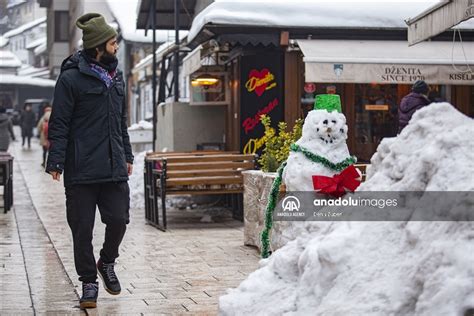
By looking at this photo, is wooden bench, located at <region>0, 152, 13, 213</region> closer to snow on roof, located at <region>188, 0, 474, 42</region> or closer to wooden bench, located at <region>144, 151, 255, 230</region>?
wooden bench, located at <region>144, 151, 255, 230</region>

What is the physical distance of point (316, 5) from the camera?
46.5 ft

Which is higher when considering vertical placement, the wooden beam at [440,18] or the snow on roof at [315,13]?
the snow on roof at [315,13]

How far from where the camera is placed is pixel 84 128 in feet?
21.9

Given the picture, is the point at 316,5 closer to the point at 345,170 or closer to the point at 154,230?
the point at 154,230

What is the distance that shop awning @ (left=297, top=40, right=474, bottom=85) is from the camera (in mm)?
13016

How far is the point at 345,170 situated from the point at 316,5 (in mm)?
7683

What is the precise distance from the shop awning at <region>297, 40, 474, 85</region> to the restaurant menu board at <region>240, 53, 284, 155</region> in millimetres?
661

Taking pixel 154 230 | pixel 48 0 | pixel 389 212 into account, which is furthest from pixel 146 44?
pixel 48 0

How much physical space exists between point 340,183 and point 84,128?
5.76ft

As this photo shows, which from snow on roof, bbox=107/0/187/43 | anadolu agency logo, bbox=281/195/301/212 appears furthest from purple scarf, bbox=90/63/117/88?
snow on roof, bbox=107/0/187/43

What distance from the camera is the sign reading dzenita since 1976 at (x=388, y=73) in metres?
13.0

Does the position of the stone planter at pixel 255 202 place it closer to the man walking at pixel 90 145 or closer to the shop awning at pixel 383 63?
the man walking at pixel 90 145

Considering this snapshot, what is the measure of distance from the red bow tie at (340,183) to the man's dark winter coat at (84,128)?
4.43 feet

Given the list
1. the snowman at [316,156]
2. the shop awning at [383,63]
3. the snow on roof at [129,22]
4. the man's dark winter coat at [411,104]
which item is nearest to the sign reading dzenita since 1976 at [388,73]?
the shop awning at [383,63]
